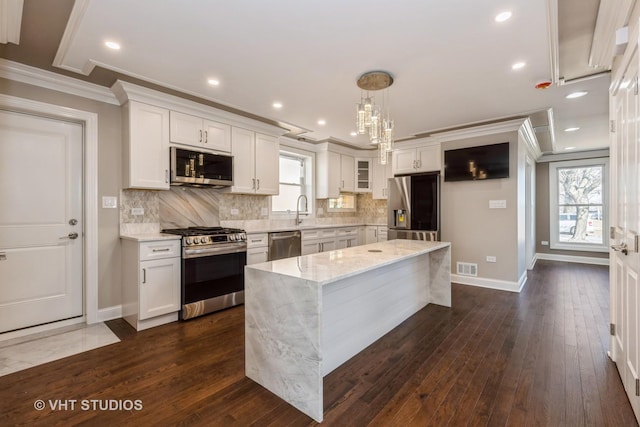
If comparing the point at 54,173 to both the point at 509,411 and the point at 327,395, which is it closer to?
the point at 327,395

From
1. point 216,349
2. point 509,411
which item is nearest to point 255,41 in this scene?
point 216,349

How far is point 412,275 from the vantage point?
3400 millimetres

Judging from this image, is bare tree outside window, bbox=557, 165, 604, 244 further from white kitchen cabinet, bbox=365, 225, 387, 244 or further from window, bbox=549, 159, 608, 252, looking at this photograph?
white kitchen cabinet, bbox=365, 225, 387, 244

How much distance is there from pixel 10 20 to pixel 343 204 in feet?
17.8

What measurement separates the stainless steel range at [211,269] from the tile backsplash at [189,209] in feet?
0.87

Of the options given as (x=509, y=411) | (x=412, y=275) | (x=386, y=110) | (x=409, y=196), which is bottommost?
(x=509, y=411)

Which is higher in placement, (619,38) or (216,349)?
(619,38)

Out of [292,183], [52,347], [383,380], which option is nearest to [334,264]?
[383,380]

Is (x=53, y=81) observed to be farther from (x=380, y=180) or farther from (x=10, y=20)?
(x=380, y=180)

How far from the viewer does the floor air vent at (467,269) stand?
15.4 feet

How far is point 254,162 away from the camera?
14.1ft

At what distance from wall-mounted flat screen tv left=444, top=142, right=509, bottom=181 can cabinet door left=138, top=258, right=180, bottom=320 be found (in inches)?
166

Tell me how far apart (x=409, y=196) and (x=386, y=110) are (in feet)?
6.18

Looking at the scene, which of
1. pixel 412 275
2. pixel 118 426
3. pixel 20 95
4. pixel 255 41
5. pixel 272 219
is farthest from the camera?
pixel 272 219
